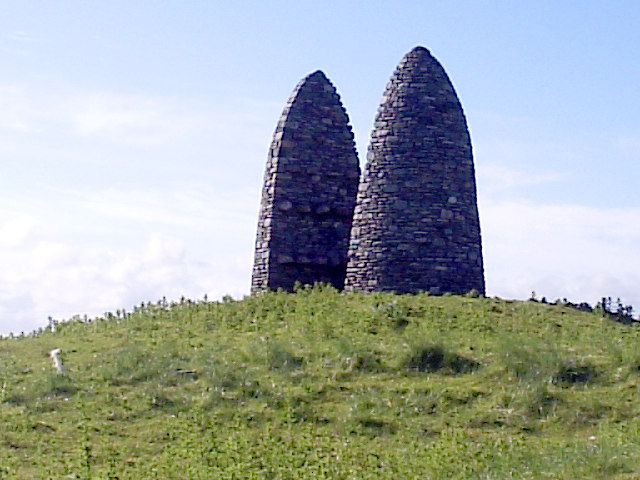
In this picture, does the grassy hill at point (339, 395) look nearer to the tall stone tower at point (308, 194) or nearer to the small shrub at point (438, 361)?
the small shrub at point (438, 361)

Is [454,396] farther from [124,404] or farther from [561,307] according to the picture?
[561,307]

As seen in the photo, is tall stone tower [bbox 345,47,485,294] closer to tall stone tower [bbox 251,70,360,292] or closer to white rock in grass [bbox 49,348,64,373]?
tall stone tower [bbox 251,70,360,292]

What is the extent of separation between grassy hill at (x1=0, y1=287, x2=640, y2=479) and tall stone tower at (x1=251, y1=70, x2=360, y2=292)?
122 inches

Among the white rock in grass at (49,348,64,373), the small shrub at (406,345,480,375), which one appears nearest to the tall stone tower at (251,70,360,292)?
the white rock in grass at (49,348,64,373)

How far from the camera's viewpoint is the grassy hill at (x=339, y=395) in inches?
427

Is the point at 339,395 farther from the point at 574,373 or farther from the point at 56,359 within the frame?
the point at 56,359

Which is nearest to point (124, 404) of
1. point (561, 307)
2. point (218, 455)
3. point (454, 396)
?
point (218, 455)

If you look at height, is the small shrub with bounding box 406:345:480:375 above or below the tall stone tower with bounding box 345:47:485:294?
below

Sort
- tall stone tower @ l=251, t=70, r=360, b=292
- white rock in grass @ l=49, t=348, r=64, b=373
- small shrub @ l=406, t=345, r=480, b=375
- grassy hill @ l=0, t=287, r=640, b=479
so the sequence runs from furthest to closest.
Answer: tall stone tower @ l=251, t=70, r=360, b=292 < white rock in grass @ l=49, t=348, r=64, b=373 < small shrub @ l=406, t=345, r=480, b=375 < grassy hill @ l=0, t=287, r=640, b=479

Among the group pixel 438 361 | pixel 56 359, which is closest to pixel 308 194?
pixel 56 359

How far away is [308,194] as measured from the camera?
21.4m

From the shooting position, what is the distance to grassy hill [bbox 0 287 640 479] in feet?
35.6

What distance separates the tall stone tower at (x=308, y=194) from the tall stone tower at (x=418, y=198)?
219 cm

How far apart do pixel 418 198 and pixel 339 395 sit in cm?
597
